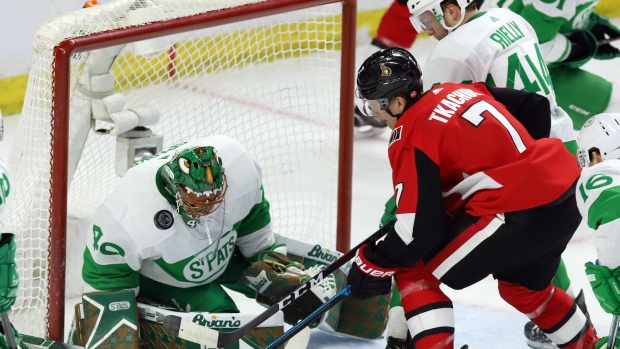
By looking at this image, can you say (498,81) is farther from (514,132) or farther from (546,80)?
(514,132)

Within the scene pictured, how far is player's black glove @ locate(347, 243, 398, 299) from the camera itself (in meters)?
2.79

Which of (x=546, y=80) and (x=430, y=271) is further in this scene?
(x=546, y=80)

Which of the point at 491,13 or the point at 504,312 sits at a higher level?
the point at 491,13

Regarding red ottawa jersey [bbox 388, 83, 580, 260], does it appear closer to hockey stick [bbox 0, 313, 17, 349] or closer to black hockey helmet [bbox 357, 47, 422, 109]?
black hockey helmet [bbox 357, 47, 422, 109]

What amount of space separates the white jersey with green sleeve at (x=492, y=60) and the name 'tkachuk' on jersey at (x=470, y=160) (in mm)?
419

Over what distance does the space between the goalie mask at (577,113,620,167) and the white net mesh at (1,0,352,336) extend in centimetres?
110

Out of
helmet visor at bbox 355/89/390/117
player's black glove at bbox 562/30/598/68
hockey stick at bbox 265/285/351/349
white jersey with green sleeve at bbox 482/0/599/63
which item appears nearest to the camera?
helmet visor at bbox 355/89/390/117

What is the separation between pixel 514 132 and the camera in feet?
8.95

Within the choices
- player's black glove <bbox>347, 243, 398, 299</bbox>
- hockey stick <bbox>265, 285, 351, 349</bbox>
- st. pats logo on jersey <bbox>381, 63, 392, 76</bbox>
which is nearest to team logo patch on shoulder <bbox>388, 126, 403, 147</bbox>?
st. pats logo on jersey <bbox>381, 63, 392, 76</bbox>

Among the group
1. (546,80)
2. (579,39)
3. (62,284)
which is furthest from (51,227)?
(579,39)

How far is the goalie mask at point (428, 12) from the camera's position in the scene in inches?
125

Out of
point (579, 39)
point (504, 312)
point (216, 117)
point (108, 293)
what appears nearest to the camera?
point (108, 293)

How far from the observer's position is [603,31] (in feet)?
15.4

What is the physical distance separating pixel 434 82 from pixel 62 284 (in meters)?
1.14
